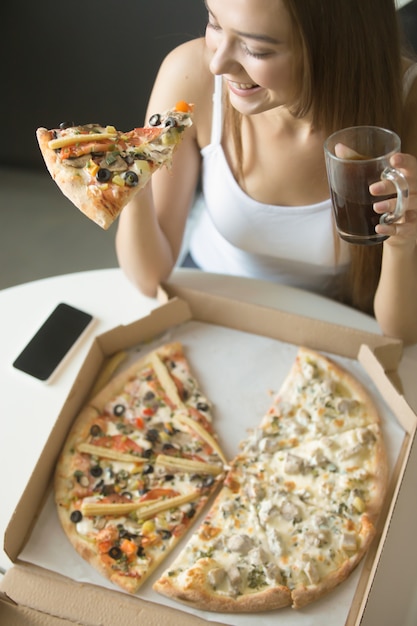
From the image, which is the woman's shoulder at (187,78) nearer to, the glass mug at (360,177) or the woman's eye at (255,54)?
the woman's eye at (255,54)

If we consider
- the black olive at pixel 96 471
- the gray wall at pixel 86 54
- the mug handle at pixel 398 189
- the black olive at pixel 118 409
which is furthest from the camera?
the gray wall at pixel 86 54

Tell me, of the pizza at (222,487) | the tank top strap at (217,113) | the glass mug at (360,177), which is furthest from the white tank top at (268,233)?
the glass mug at (360,177)

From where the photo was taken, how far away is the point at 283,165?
5.57 feet

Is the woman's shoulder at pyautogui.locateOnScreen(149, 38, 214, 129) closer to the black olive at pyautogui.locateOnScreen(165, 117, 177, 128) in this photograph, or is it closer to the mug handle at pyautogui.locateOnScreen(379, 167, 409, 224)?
the black olive at pyautogui.locateOnScreen(165, 117, 177, 128)

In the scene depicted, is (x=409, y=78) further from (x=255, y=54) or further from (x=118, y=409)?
(x=118, y=409)

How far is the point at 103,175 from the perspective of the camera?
1.33 metres

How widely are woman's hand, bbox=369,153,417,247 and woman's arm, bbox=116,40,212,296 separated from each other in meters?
0.56

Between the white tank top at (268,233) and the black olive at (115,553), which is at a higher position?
the white tank top at (268,233)

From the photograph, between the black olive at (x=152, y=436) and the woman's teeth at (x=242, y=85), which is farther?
the black olive at (x=152, y=436)

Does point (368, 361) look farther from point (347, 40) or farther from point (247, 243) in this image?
point (347, 40)

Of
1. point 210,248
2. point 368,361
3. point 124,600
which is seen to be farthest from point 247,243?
point 124,600

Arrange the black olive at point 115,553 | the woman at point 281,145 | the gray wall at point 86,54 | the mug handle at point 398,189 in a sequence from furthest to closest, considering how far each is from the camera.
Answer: the gray wall at point 86,54 → the black olive at point 115,553 → the woman at point 281,145 → the mug handle at point 398,189

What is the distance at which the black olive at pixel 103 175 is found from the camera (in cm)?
133

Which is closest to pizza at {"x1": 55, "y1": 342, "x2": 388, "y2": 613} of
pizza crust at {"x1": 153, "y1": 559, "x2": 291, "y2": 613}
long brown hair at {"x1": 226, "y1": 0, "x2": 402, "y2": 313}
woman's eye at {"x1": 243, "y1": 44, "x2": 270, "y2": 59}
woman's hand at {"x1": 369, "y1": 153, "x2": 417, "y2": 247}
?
pizza crust at {"x1": 153, "y1": 559, "x2": 291, "y2": 613}
